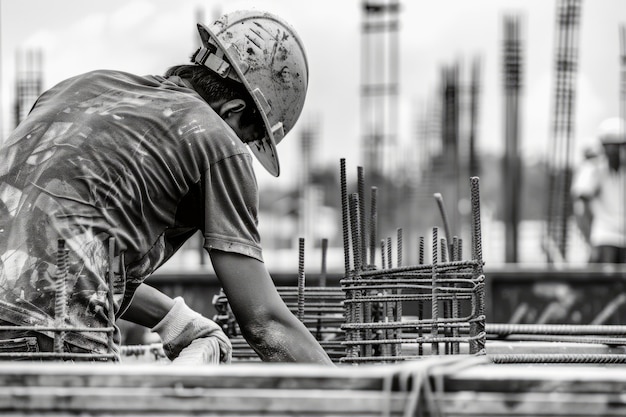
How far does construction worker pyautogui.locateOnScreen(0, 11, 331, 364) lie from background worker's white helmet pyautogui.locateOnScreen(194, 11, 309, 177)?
24cm

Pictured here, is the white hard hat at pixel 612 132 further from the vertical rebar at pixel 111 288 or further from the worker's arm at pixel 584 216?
the vertical rebar at pixel 111 288

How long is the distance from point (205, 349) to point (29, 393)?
5.89ft

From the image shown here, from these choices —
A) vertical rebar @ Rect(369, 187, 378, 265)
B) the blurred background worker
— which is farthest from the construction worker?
the blurred background worker

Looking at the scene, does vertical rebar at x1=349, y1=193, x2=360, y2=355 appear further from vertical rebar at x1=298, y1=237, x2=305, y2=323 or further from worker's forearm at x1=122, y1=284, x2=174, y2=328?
worker's forearm at x1=122, y1=284, x2=174, y2=328

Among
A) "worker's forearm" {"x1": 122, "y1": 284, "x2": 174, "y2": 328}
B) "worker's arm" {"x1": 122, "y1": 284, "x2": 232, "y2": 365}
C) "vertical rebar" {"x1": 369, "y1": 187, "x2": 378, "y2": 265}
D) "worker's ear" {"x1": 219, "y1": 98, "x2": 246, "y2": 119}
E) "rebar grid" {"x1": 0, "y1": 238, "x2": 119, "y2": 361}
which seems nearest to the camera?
"rebar grid" {"x1": 0, "y1": 238, "x2": 119, "y2": 361}

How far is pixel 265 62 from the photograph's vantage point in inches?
147

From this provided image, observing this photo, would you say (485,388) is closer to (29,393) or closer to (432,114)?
(29,393)

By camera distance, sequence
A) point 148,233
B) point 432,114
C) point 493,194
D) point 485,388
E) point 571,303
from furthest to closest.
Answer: point 493,194 < point 432,114 < point 571,303 < point 148,233 < point 485,388

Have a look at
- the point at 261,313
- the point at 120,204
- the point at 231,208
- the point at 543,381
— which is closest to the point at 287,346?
the point at 261,313

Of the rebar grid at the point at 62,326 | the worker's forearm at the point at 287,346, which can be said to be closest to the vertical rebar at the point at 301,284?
the worker's forearm at the point at 287,346

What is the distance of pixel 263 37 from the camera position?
12.4 feet

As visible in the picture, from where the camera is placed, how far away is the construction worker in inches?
120

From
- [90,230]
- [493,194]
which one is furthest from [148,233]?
[493,194]

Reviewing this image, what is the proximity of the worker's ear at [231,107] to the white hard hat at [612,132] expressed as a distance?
8.57 m
